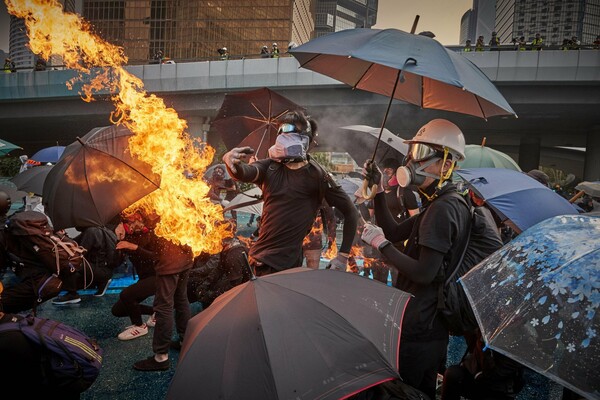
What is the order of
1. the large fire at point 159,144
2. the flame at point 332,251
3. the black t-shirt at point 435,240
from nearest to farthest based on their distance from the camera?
the black t-shirt at point 435,240 < the large fire at point 159,144 < the flame at point 332,251

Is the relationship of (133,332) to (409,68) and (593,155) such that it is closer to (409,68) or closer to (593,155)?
(409,68)

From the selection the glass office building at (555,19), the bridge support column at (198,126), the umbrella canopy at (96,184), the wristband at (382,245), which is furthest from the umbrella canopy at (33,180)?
the glass office building at (555,19)

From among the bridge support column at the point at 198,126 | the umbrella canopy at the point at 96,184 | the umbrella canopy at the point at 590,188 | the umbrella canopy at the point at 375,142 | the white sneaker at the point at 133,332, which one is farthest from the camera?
the bridge support column at the point at 198,126

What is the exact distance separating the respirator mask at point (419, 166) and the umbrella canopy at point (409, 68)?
0.41 m

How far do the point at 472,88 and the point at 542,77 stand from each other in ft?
71.3

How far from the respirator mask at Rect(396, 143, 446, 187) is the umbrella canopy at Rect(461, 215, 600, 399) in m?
0.83

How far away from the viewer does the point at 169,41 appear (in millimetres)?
99000

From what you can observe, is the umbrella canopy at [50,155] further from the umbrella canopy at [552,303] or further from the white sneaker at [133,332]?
the umbrella canopy at [552,303]

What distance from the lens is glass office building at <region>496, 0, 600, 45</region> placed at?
150 m

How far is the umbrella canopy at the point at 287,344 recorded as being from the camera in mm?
1451

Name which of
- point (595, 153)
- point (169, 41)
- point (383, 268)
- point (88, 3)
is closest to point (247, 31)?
point (169, 41)

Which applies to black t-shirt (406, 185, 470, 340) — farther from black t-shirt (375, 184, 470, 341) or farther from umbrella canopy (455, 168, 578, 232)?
umbrella canopy (455, 168, 578, 232)

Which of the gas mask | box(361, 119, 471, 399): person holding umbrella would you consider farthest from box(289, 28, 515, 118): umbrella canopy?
the gas mask

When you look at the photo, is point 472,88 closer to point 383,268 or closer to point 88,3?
point 383,268
